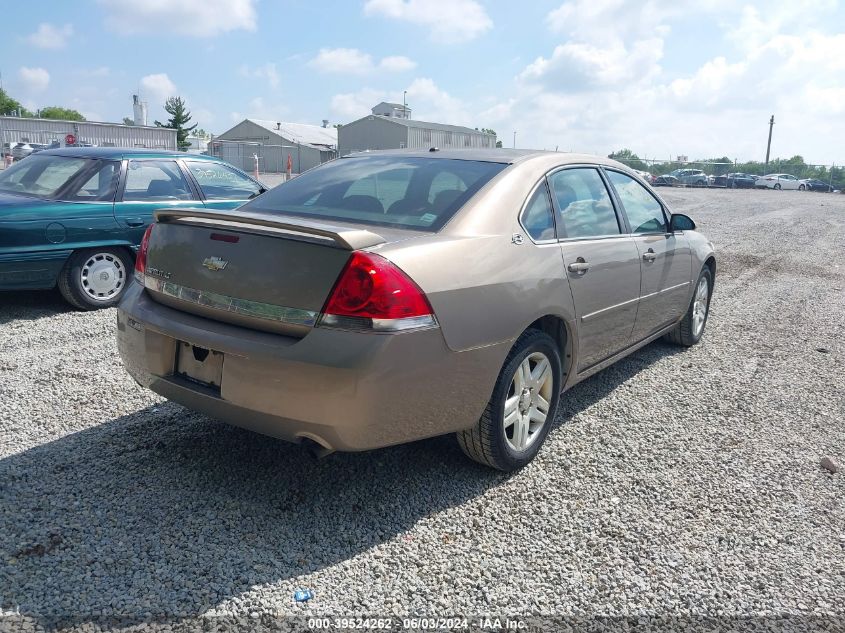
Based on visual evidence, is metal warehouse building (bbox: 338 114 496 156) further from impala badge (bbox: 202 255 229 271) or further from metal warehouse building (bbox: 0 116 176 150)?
impala badge (bbox: 202 255 229 271)

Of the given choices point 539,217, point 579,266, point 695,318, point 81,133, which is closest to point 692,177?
point 81,133

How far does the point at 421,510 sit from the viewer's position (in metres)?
3.19

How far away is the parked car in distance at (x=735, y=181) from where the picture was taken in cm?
4644

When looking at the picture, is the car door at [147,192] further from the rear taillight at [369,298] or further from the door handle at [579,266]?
the rear taillight at [369,298]

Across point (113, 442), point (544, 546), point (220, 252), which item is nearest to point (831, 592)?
point (544, 546)

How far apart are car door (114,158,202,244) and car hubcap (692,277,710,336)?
4922 mm

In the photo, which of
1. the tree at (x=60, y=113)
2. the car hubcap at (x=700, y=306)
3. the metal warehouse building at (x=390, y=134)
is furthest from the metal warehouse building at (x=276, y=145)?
the tree at (x=60, y=113)

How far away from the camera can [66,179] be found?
21.5 ft

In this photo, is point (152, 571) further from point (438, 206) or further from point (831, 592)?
point (831, 592)

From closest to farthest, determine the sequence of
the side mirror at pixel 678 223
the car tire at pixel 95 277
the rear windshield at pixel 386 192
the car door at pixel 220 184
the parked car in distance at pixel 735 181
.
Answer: the rear windshield at pixel 386 192
the side mirror at pixel 678 223
the car tire at pixel 95 277
the car door at pixel 220 184
the parked car in distance at pixel 735 181

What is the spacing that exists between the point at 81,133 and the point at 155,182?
36126 millimetres

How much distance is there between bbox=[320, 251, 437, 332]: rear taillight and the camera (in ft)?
8.90

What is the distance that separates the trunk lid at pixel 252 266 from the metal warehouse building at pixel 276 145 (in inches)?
1414

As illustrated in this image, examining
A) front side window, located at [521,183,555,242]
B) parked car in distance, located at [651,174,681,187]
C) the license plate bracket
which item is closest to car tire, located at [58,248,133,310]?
the license plate bracket
